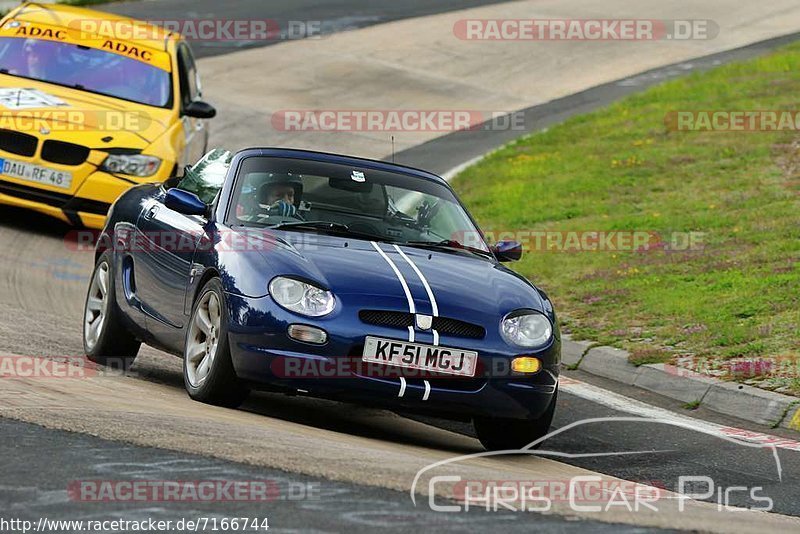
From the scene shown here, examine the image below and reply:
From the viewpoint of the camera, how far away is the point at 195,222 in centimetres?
919

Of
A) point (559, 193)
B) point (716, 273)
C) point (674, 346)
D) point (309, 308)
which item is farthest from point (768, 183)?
point (309, 308)

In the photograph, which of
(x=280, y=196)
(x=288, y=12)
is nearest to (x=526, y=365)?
(x=280, y=196)

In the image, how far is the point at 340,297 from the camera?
774 cm

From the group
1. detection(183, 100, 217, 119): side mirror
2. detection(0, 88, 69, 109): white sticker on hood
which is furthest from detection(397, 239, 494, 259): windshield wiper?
detection(183, 100, 217, 119): side mirror

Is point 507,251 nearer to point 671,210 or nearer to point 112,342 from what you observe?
point 112,342

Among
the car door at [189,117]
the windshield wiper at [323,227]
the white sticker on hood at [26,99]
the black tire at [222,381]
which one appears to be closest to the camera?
the black tire at [222,381]

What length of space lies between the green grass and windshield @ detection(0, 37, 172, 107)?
4128 millimetres

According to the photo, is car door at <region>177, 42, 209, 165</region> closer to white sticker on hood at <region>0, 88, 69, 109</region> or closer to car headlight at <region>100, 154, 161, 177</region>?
car headlight at <region>100, 154, 161, 177</region>

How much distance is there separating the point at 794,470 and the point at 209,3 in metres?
27.6

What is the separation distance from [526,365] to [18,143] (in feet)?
25.9

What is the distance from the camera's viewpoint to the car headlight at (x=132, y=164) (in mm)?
14617

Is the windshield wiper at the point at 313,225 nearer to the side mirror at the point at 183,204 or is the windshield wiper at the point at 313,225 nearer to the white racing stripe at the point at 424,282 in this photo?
the white racing stripe at the point at 424,282

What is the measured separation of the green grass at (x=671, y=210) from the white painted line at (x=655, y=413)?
709mm

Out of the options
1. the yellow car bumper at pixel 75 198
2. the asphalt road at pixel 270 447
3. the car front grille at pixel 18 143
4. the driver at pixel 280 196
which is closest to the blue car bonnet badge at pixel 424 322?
the asphalt road at pixel 270 447
